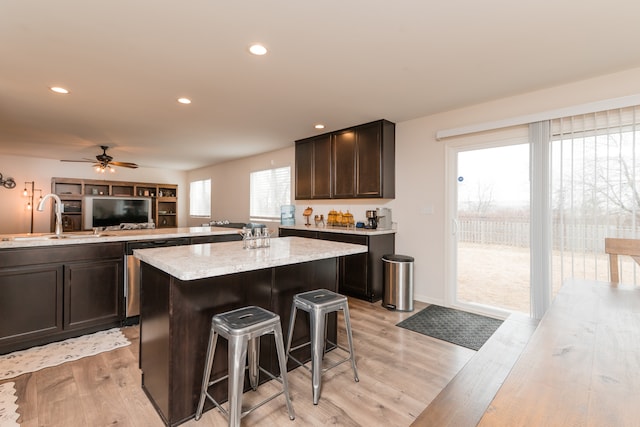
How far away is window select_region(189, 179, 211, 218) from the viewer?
27.3ft

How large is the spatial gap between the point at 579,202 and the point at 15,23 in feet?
15.4

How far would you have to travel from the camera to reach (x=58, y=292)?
265 cm

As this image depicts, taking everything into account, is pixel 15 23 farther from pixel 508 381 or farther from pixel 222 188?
pixel 222 188

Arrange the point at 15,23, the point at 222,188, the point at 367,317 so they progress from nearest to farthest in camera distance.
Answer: the point at 15,23 → the point at 367,317 → the point at 222,188

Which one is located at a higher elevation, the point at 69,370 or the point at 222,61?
the point at 222,61

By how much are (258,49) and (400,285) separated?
2.90 metres

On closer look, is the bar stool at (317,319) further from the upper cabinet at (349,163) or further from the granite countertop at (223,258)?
the upper cabinet at (349,163)

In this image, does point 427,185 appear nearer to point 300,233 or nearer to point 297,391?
point 300,233

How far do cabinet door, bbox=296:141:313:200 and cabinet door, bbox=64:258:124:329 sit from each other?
9.44ft

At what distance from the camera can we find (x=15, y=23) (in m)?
1.91

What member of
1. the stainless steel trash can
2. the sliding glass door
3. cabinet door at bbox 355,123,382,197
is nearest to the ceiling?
cabinet door at bbox 355,123,382,197

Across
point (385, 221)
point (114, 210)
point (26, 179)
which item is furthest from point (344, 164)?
point (26, 179)

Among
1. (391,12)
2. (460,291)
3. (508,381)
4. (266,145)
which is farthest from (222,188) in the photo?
(508,381)

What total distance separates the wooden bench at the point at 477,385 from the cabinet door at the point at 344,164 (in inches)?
109
